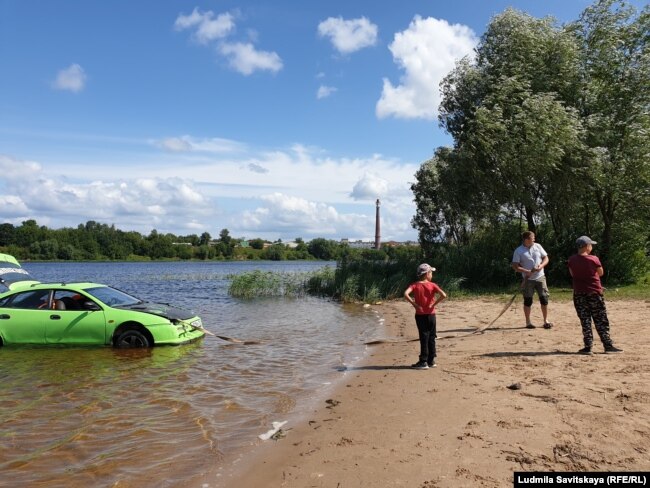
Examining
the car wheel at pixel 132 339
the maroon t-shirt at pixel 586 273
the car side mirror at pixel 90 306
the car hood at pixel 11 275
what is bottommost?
the car wheel at pixel 132 339

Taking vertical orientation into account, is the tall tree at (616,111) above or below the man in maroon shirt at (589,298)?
above

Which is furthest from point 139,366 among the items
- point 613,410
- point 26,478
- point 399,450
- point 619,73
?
point 619,73

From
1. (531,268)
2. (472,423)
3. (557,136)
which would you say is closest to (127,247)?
(557,136)

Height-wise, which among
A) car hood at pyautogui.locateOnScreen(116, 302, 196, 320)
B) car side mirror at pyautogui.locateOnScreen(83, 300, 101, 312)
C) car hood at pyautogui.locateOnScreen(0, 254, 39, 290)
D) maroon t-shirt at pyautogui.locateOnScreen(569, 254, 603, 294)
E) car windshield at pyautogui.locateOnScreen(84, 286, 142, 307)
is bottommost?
car hood at pyautogui.locateOnScreen(116, 302, 196, 320)

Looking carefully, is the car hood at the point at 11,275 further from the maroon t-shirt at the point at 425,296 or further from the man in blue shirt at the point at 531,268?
the man in blue shirt at the point at 531,268

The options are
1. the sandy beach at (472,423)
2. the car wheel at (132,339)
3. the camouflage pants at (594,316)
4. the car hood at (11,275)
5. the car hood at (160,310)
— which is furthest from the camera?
the car hood at (11,275)

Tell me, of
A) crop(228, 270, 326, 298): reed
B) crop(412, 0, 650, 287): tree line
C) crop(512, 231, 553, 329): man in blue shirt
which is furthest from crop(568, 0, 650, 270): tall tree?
crop(228, 270, 326, 298): reed

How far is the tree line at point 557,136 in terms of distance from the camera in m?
20.1

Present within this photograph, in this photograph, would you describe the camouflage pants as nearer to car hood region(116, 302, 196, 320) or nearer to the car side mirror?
car hood region(116, 302, 196, 320)

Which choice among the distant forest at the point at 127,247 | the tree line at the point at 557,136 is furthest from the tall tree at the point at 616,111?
the distant forest at the point at 127,247

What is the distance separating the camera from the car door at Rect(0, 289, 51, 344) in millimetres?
11094

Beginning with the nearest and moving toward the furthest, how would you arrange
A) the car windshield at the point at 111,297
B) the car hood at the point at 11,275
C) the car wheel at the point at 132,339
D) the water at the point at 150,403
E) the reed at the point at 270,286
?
1. the water at the point at 150,403
2. the car wheel at the point at 132,339
3. the car windshield at the point at 111,297
4. the car hood at the point at 11,275
5. the reed at the point at 270,286

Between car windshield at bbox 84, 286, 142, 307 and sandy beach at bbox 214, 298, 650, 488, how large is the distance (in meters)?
6.07

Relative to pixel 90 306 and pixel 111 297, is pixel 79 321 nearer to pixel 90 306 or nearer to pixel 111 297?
pixel 90 306
